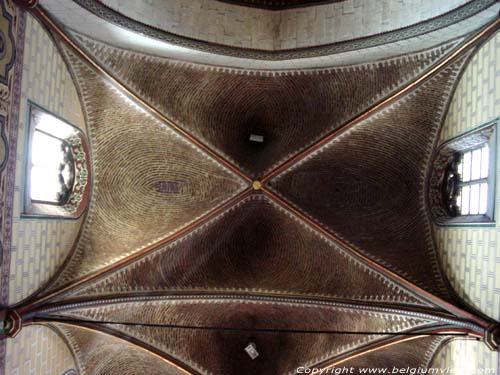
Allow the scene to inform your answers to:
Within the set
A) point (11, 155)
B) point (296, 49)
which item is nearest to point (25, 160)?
point (11, 155)

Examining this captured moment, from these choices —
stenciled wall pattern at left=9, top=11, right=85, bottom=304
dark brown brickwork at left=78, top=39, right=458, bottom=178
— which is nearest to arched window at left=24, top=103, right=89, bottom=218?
stenciled wall pattern at left=9, top=11, right=85, bottom=304

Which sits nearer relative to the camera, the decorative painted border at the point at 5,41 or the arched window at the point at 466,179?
the decorative painted border at the point at 5,41

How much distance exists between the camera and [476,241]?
26.2ft

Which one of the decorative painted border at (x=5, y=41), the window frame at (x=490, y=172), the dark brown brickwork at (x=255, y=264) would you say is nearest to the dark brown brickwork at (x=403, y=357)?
the dark brown brickwork at (x=255, y=264)

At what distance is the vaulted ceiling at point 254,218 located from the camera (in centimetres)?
909

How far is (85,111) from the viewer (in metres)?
9.13

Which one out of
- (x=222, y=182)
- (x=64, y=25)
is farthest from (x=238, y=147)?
(x=64, y=25)

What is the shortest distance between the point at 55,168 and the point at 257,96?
14.5 ft

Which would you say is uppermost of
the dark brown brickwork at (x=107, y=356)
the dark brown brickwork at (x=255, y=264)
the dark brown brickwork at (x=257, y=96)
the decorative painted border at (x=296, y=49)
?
the decorative painted border at (x=296, y=49)

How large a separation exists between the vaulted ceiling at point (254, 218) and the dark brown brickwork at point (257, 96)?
3cm

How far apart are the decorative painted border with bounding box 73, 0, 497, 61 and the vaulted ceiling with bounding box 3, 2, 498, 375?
21.7 inches

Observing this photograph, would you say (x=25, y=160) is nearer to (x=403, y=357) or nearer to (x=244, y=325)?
(x=244, y=325)

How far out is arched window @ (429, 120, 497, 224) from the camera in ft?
25.4

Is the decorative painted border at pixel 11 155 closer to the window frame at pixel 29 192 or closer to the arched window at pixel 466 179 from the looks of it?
the window frame at pixel 29 192
